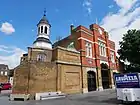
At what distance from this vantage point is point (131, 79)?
435 inches

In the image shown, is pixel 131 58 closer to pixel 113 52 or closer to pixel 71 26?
pixel 113 52

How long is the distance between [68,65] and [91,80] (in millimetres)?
6026

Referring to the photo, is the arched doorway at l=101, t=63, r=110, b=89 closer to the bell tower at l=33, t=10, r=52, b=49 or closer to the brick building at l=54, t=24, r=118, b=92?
the brick building at l=54, t=24, r=118, b=92

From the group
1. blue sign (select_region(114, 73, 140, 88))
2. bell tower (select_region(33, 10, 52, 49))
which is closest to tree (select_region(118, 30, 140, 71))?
bell tower (select_region(33, 10, 52, 49))

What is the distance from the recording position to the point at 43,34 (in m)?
27.5

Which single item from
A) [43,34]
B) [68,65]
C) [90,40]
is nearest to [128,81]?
[68,65]

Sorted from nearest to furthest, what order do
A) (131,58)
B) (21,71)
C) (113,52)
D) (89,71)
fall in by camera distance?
(21,71) → (89,71) → (131,58) → (113,52)

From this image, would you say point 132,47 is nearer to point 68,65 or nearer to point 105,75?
point 105,75

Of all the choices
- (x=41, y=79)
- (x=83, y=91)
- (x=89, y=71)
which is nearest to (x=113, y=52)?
(x=89, y=71)

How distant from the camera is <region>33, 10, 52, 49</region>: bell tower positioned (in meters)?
26.8

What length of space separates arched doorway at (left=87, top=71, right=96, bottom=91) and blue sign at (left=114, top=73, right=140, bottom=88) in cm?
1219

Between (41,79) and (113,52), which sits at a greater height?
(113,52)

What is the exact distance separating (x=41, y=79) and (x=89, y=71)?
31.8 ft

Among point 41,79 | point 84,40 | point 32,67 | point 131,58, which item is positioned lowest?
point 41,79
